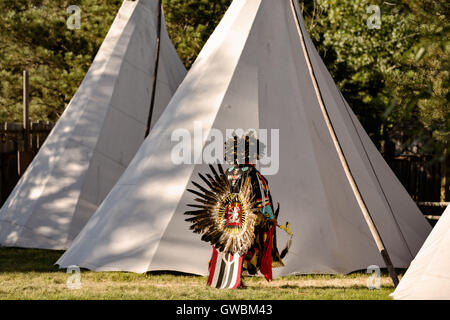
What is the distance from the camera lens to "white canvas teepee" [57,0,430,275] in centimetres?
823

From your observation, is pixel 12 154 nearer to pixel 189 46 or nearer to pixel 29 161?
pixel 29 161

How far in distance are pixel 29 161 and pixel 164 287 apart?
767cm

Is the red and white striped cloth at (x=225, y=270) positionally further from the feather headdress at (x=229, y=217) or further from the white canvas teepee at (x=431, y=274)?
the white canvas teepee at (x=431, y=274)

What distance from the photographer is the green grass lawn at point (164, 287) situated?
23.0 feet

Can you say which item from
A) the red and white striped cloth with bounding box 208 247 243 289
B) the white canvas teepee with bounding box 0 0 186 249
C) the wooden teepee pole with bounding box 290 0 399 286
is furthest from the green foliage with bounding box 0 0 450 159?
the red and white striped cloth with bounding box 208 247 243 289

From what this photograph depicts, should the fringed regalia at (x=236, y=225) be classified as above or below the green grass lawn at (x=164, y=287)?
above

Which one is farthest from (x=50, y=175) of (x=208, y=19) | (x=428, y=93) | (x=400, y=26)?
(x=208, y=19)

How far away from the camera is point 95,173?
36.9ft

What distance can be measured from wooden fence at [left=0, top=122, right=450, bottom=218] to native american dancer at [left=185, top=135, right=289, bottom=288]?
507 centimetres

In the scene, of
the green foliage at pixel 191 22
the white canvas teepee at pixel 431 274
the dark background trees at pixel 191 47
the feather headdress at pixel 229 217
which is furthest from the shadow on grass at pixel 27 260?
the green foliage at pixel 191 22

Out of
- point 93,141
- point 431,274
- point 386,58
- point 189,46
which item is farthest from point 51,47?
point 431,274

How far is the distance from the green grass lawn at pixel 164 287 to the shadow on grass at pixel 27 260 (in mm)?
67

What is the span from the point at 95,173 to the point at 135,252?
3239mm

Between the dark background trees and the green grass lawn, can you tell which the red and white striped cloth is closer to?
the green grass lawn
